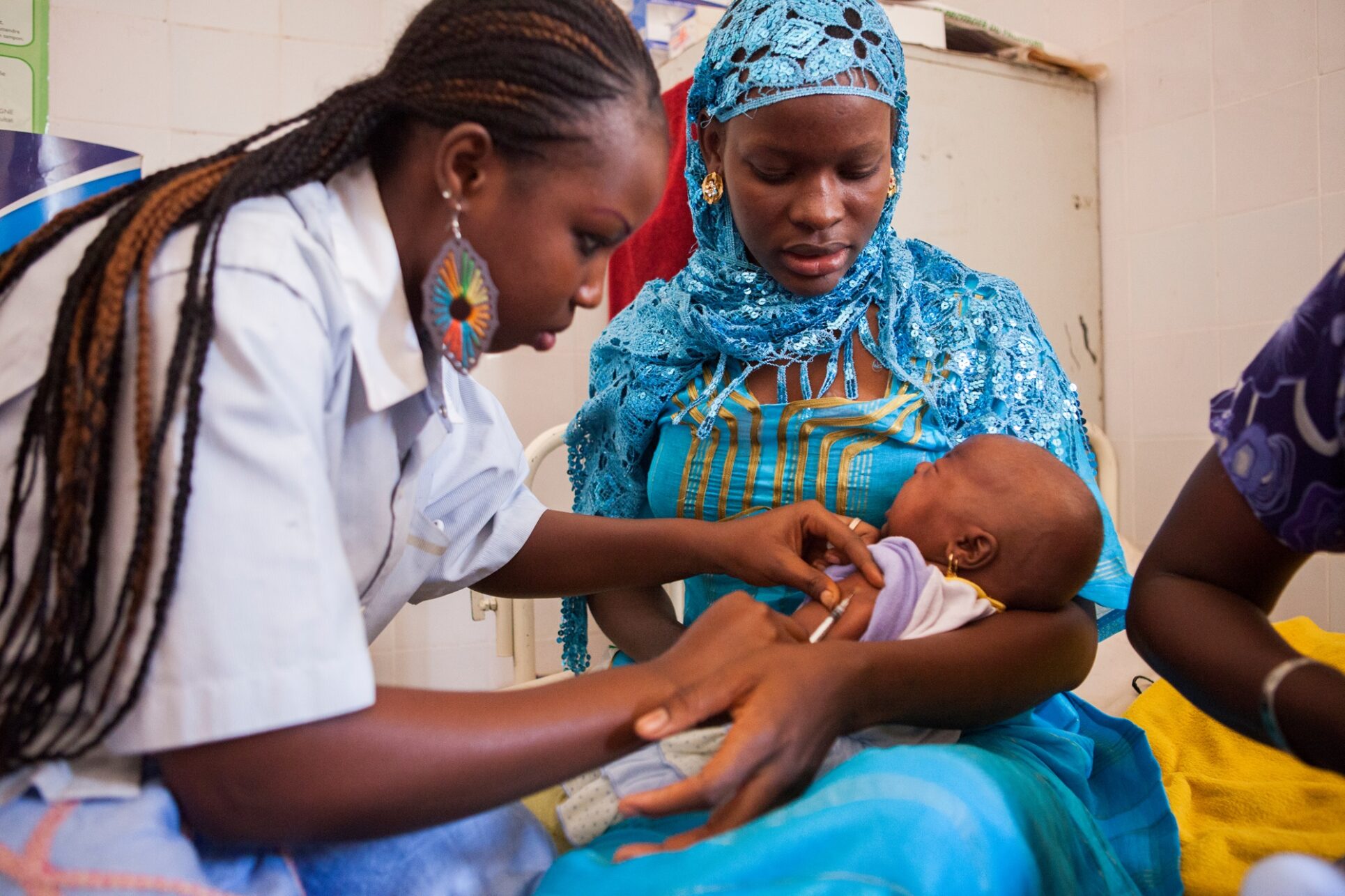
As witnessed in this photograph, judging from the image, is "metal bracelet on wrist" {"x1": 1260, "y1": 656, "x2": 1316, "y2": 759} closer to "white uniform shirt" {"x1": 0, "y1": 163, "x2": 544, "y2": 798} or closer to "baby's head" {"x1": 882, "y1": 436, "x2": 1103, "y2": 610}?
"baby's head" {"x1": 882, "y1": 436, "x2": 1103, "y2": 610}

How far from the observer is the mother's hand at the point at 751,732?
2.79ft

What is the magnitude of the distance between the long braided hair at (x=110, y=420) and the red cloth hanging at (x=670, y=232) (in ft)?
4.46

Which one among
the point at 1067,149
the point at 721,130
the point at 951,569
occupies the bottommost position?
the point at 951,569

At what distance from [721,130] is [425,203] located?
762mm

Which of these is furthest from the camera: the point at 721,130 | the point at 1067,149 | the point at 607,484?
the point at 1067,149

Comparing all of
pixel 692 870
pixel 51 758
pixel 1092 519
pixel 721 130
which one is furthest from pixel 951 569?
pixel 51 758

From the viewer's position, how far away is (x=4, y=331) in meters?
0.81

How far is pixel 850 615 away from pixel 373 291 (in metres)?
0.67

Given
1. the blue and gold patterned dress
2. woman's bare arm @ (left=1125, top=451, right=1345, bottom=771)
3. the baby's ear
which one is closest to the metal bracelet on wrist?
woman's bare arm @ (left=1125, top=451, right=1345, bottom=771)

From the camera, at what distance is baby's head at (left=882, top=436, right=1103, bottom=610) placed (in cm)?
128

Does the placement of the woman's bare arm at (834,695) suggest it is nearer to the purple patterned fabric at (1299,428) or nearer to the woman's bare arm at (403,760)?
the woman's bare arm at (403,760)

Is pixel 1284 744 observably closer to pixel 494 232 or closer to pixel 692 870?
pixel 692 870

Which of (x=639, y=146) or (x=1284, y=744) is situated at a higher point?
(x=639, y=146)

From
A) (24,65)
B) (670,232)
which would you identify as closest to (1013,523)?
(670,232)
